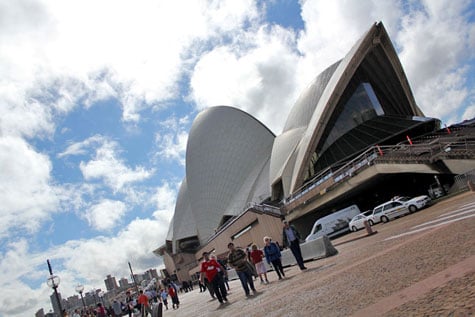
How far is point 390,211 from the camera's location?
68.1ft

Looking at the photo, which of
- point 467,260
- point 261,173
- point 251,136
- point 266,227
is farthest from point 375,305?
point 251,136

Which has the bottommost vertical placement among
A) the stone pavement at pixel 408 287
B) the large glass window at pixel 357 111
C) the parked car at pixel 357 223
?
the parked car at pixel 357 223

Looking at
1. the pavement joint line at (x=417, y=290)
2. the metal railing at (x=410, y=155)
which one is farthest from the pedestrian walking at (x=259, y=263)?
the metal railing at (x=410, y=155)

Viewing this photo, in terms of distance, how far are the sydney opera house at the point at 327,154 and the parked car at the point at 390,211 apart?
8.77 ft

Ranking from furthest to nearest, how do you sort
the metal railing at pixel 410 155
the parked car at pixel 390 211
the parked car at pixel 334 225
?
the parked car at pixel 334 225 < the metal railing at pixel 410 155 < the parked car at pixel 390 211

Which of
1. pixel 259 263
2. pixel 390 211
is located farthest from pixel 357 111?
pixel 259 263

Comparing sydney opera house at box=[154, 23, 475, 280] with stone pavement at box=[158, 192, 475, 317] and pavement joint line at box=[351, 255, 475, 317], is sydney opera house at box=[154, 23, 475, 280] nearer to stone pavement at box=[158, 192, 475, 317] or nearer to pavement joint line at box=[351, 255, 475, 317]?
stone pavement at box=[158, 192, 475, 317]

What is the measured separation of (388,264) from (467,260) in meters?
1.91

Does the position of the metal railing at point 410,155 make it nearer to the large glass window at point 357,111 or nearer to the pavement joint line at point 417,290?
the large glass window at point 357,111

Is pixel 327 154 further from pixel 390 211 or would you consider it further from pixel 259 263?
pixel 259 263

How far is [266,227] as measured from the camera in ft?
107

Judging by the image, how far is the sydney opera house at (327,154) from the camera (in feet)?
80.0

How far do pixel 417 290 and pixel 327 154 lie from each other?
30.6 metres

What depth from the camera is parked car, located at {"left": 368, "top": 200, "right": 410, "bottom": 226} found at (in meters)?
20.1
